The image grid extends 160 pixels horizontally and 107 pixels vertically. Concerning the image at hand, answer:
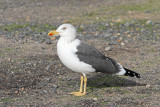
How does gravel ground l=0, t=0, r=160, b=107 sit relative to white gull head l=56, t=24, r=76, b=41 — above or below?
below

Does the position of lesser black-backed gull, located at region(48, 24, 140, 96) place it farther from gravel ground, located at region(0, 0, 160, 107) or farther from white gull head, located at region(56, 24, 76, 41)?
gravel ground, located at region(0, 0, 160, 107)

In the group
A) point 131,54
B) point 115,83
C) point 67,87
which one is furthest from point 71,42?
point 131,54

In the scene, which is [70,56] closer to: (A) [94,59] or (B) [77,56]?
(B) [77,56]

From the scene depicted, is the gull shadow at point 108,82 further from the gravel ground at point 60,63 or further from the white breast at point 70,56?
the white breast at point 70,56

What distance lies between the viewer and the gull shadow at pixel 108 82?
26.0 feet

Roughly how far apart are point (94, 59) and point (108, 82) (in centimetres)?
100

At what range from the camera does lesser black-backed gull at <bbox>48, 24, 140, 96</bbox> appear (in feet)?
22.8

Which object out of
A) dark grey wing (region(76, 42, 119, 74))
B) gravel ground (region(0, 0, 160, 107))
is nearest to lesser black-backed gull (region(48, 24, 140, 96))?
dark grey wing (region(76, 42, 119, 74))

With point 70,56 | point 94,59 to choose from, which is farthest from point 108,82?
point 70,56

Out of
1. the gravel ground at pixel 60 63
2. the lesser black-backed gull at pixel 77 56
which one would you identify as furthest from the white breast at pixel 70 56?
the gravel ground at pixel 60 63

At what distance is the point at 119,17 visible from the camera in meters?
14.6

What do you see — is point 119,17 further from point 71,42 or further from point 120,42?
point 71,42

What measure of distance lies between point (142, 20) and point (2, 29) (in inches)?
201

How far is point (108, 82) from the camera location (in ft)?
26.7
